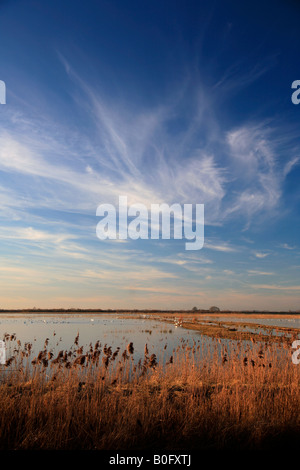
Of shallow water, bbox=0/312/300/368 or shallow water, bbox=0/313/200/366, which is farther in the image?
shallow water, bbox=0/313/200/366

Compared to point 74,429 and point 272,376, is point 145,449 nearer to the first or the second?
point 74,429

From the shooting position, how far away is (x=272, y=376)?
1020cm

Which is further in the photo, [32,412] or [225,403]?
[225,403]

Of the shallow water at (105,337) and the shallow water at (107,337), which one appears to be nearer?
the shallow water at (107,337)
